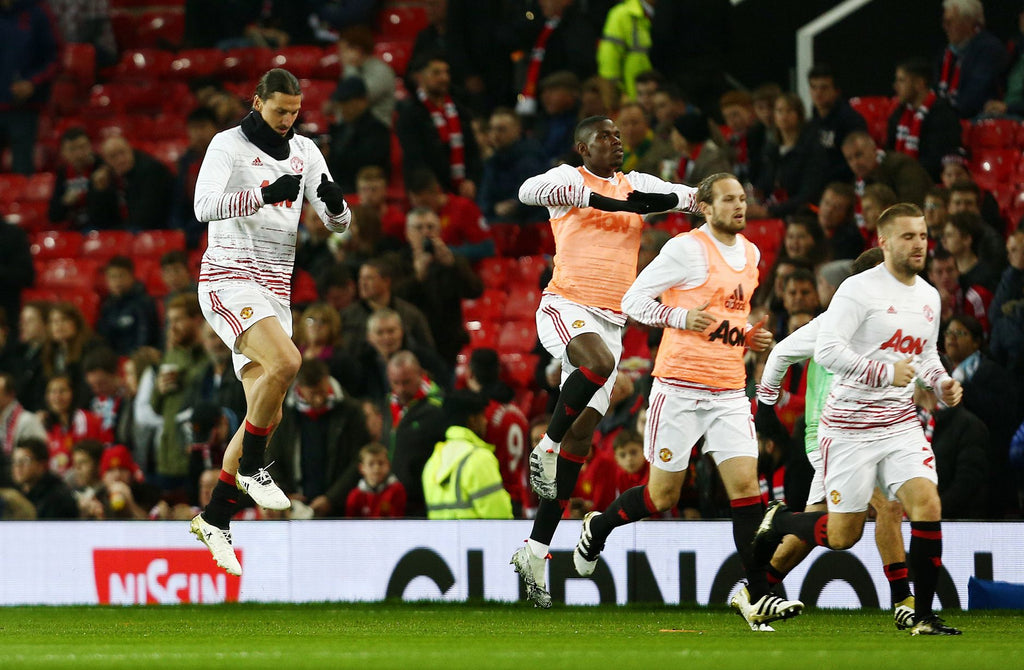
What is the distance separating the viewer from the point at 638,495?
9.26 metres

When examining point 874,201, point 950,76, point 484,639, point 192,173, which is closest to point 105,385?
point 192,173

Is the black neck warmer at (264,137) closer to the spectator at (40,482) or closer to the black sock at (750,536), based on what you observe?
the black sock at (750,536)

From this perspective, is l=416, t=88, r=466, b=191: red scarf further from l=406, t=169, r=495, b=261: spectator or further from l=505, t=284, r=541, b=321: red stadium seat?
l=505, t=284, r=541, b=321: red stadium seat

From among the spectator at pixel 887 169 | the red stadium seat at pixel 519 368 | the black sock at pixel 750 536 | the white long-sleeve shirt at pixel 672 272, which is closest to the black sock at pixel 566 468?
the black sock at pixel 750 536

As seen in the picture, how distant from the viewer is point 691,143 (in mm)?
14203

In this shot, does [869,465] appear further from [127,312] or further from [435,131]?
[127,312]

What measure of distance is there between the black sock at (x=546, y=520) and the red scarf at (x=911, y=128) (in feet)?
18.4

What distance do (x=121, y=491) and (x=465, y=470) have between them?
3.34 m

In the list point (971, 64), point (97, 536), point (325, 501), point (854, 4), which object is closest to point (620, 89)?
point (854, 4)

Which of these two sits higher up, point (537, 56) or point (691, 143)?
point (537, 56)

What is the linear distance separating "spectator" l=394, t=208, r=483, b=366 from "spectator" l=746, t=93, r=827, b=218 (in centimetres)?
261

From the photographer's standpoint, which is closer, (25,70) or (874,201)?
(874,201)

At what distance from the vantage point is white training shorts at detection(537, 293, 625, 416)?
9.45m

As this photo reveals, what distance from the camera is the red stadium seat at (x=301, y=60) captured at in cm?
1936
